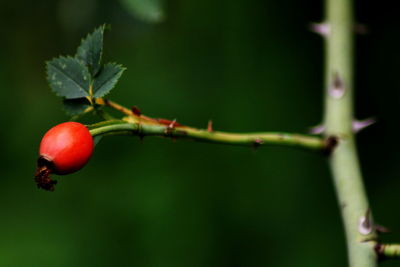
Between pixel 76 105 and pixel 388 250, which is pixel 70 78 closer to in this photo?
pixel 76 105

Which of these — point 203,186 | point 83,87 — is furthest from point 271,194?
point 83,87

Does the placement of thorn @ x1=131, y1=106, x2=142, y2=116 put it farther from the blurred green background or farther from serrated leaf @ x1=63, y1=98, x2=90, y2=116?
the blurred green background

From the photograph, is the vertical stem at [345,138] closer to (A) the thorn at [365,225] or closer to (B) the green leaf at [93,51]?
(A) the thorn at [365,225]

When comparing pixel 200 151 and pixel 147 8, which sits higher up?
pixel 147 8

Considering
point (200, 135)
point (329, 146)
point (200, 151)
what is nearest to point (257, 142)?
point (200, 135)

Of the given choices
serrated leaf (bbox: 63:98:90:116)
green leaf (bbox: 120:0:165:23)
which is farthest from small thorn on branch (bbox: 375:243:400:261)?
green leaf (bbox: 120:0:165:23)

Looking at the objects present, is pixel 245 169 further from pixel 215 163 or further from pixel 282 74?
pixel 282 74
